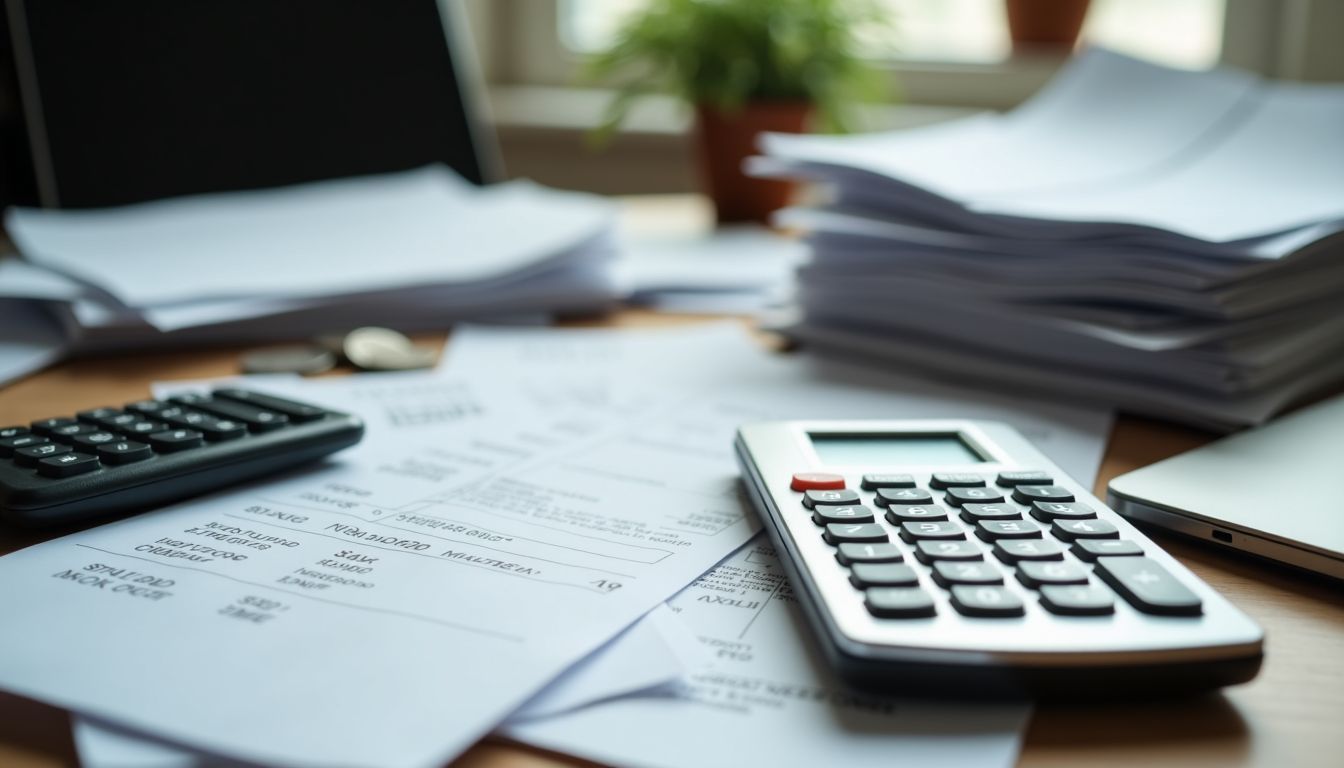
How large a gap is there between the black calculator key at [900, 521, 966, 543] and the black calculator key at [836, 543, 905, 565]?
1cm

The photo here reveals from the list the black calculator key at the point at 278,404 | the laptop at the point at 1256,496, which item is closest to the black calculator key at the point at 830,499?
the laptop at the point at 1256,496

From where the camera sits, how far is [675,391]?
1.89 feet

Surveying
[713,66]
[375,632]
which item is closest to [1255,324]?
[375,632]

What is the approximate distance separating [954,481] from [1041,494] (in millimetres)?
28

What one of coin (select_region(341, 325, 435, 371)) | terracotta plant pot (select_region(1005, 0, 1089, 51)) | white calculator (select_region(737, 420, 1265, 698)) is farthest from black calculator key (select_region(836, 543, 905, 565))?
terracotta plant pot (select_region(1005, 0, 1089, 51))

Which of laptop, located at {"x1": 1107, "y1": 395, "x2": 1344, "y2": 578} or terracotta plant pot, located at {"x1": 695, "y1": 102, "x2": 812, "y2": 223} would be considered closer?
laptop, located at {"x1": 1107, "y1": 395, "x2": 1344, "y2": 578}

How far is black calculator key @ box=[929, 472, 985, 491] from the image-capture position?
37 cm

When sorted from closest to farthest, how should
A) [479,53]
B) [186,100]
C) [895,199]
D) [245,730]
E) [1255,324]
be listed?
[245,730] → [1255,324] → [895,199] → [186,100] → [479,53]

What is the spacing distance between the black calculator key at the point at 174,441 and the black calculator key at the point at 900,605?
26 cm

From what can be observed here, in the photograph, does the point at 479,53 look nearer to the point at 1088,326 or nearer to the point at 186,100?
the point at 186,100

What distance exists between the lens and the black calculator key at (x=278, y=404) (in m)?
0.44

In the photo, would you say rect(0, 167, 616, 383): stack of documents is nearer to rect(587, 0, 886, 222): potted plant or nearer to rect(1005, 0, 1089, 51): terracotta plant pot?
rect(587, 0, 886, 222): potted plant

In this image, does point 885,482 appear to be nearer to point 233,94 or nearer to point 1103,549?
point 1103,549

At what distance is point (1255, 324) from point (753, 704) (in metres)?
0.37
